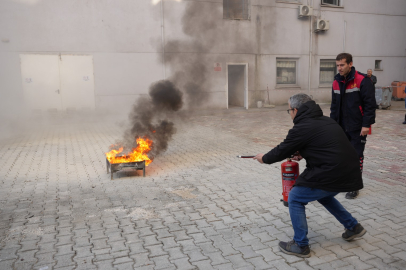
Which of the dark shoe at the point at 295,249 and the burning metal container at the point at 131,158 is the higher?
the burning metal container at the point at 131,158

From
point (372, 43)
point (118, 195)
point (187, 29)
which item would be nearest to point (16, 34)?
point (187, 29)

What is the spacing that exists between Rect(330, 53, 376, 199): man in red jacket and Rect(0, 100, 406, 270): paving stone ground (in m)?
1.02

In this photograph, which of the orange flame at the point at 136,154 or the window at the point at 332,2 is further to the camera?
the window at the point at 332,2

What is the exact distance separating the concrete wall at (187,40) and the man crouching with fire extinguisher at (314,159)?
37.3 feet

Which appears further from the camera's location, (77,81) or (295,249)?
(77,81)

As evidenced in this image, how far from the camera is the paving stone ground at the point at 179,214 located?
3336mm

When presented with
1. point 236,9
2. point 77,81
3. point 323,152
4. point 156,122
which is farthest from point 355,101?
point 236,9

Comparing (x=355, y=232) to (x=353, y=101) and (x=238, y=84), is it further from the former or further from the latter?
(x=238, y=84)

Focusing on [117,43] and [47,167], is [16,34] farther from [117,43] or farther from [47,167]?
[47,167]

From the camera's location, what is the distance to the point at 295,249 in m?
3.34

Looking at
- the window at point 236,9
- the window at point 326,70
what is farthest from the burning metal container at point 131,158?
the window at point 326,70

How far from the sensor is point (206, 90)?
659 inches

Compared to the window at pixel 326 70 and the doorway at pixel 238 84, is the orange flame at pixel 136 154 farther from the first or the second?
the window at pixel 326 70

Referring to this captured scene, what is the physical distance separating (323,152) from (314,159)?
11 cm
